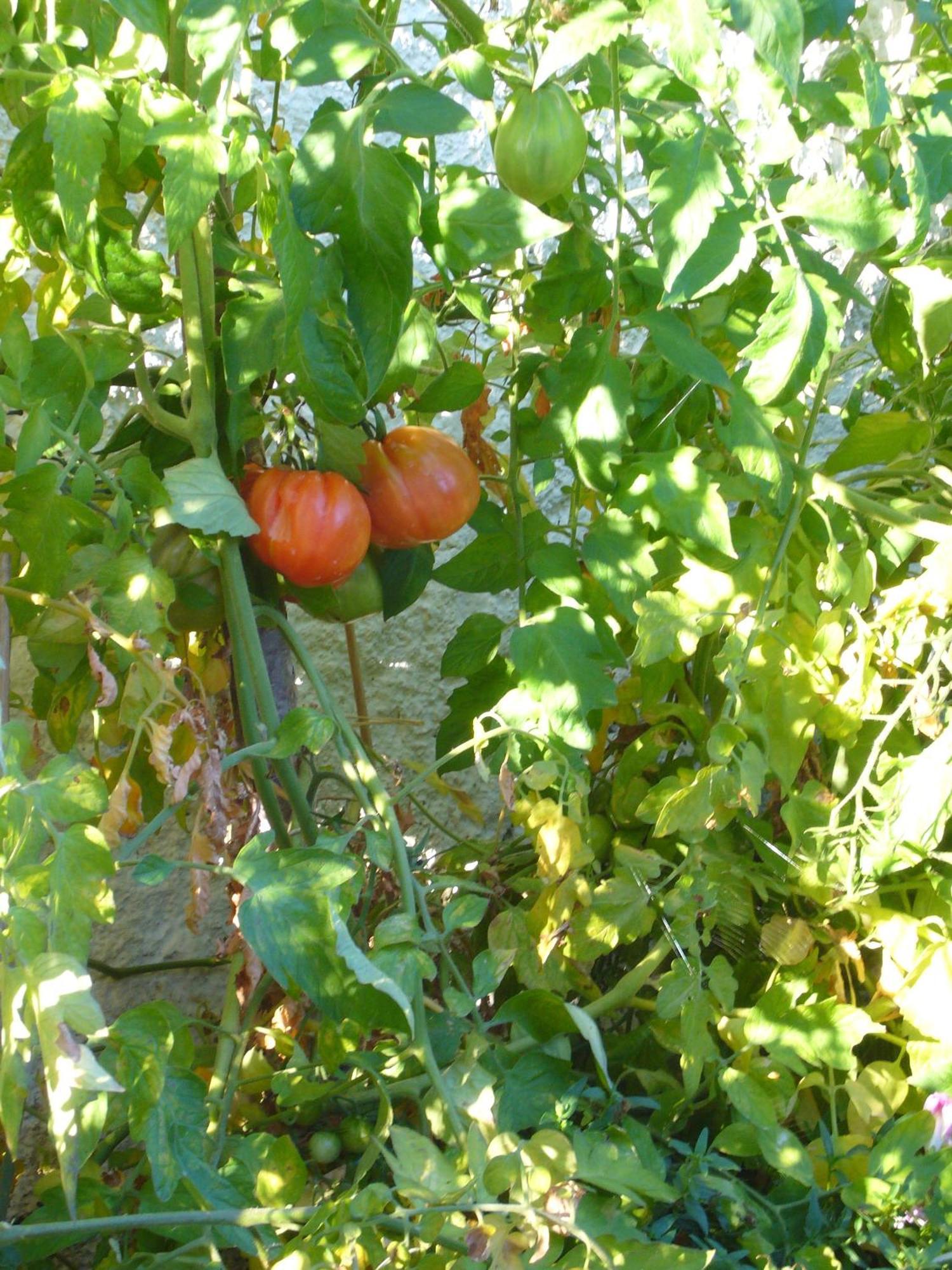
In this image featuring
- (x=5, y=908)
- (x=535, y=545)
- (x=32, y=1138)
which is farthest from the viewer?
(x=32, y=1138)

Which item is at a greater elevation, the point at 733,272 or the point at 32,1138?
the point at 733,272

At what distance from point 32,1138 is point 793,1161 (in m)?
0.80

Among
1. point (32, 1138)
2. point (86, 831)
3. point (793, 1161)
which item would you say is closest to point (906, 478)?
point (793, 1161)

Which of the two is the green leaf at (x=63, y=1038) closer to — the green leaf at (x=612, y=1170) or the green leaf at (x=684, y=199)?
the green leaf at (x=612, y=1170)

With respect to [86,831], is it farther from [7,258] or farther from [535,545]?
[7,258]

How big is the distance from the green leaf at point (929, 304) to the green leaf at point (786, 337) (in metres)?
0.12

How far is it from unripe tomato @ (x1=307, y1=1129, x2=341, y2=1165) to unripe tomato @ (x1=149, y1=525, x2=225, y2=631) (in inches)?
13.0

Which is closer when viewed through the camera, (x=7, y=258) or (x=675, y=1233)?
(x=675, y=1233)

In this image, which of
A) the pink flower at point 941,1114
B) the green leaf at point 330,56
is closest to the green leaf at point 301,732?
the green leaf at point 330,56

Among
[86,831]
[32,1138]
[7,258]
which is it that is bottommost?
[32,1138]

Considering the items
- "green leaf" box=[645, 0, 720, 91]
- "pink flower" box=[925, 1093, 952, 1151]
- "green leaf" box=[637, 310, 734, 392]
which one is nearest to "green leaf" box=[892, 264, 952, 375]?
"green leaf" box=[637, 310, 734, 392]

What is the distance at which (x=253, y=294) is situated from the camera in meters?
0.73

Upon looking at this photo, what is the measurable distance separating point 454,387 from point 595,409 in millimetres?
142

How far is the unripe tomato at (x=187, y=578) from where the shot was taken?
773 millimetres
